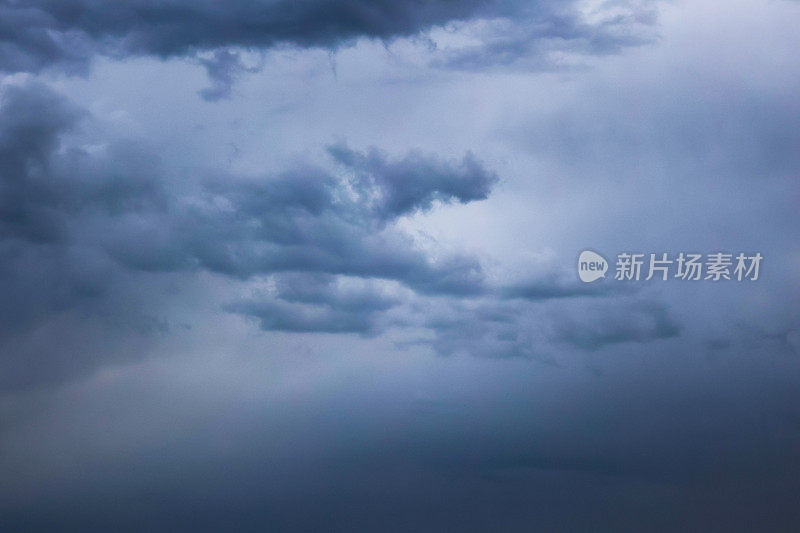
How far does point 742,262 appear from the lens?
56.4m

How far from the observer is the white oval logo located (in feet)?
190

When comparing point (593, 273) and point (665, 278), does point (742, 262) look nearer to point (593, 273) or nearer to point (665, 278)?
point (665, 278)

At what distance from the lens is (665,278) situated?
2224 inches

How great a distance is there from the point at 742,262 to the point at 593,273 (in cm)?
816

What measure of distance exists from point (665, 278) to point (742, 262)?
14.2 feet

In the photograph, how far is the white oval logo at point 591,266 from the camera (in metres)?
57.9

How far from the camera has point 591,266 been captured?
58.2m

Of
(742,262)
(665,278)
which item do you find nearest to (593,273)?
(665,278)

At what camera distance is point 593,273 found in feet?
190
